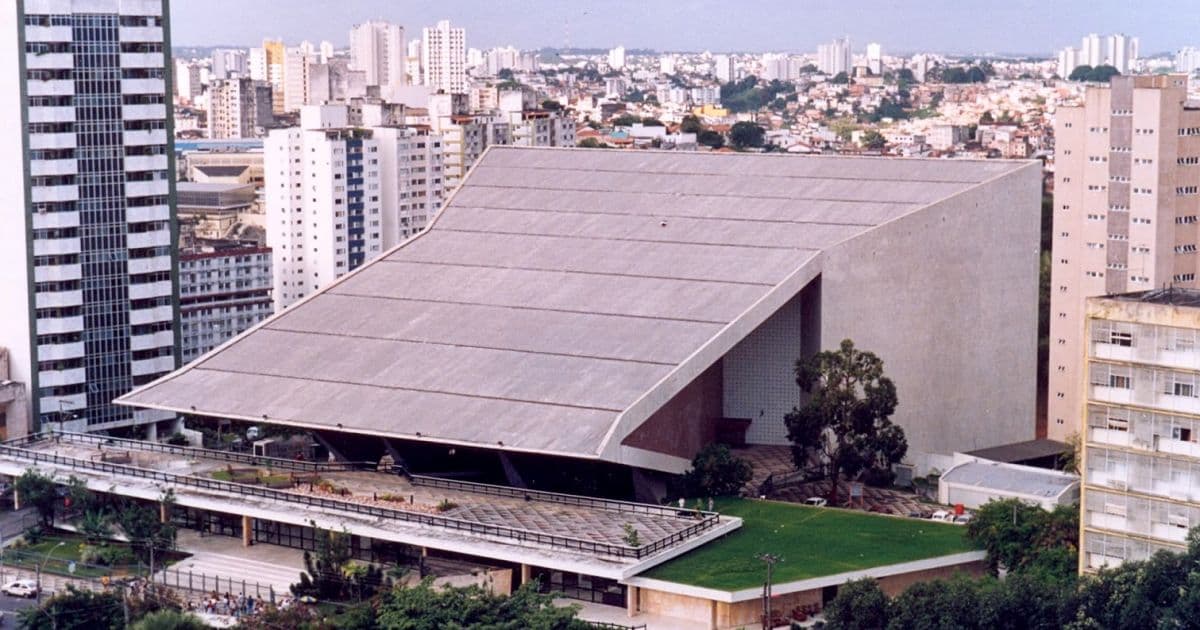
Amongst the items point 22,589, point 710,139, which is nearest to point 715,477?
point 22,589

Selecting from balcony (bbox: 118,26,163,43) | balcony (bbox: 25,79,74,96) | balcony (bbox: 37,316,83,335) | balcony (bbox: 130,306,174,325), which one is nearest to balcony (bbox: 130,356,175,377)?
balcony (bbox: 130,306,174,325)

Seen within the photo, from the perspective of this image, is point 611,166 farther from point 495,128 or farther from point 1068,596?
point 495,128

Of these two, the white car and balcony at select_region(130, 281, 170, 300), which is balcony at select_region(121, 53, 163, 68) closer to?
balcony at select_region(130, 281, 170, 300)

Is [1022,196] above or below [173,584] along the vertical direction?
above

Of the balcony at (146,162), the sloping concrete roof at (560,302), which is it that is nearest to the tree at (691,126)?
the sloping concrete roof at (560,302)

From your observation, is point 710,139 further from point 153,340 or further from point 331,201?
point 153,340

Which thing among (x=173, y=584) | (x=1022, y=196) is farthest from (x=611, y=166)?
(x=173, y=584)

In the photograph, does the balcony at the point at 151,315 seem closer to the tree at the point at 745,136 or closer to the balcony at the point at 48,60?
the balcony at the point at 48,60
